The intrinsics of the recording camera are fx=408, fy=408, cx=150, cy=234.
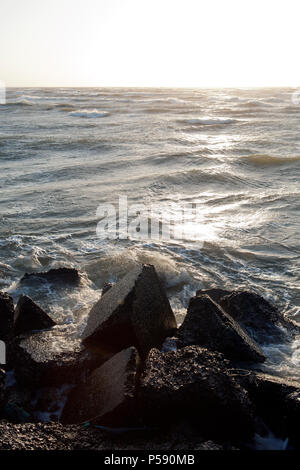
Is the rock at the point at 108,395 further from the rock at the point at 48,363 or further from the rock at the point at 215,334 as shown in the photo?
the rock at the point at 215,334

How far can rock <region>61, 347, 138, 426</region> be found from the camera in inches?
104

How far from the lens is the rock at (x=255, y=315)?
12.7 feet

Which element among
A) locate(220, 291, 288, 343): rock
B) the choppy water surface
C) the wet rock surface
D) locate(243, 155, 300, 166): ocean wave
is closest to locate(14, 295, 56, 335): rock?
the wet rock surface

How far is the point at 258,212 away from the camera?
8.09 meters

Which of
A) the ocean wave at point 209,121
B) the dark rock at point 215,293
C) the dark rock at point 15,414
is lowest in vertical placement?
the dark rock at point 15,414

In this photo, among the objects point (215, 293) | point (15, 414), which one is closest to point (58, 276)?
point (215, 293)

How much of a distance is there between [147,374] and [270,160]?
1153cm

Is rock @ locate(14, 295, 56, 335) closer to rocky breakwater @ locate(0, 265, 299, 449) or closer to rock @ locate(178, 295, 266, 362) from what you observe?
rocky breakwater @ locate(0, 265, 299, 449)

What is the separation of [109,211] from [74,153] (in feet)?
23.2

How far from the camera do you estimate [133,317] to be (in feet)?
10.8

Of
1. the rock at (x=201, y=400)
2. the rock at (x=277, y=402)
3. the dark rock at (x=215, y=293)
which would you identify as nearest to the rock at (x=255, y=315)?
the dark rock at (x=215, y=293)

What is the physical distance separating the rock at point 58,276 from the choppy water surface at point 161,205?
0.19 m

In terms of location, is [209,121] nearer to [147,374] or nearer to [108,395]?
[147,374]

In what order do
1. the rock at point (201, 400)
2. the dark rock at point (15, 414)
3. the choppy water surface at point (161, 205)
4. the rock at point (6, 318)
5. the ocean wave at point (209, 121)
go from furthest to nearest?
the ocean wave at point (209, 121)
the choppy water surface at point (161, 205)
the rock at point (6, 318)
the dark rock at point (15, 414)
the rock at point (201, 400)
